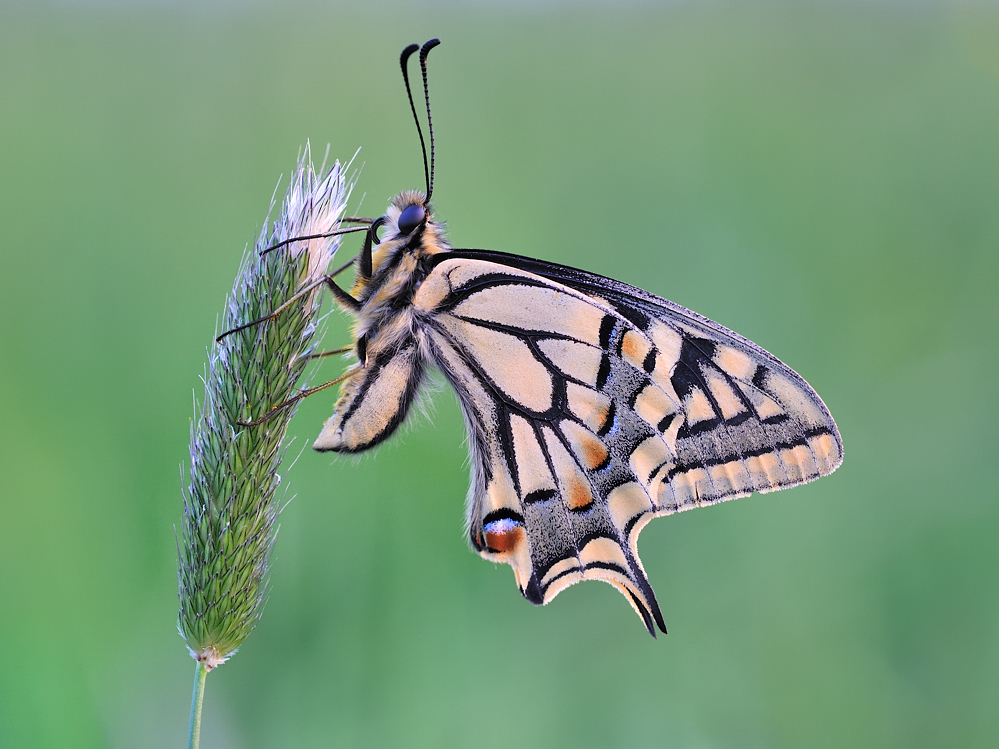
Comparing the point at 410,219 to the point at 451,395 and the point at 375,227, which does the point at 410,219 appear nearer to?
the point at 375,227

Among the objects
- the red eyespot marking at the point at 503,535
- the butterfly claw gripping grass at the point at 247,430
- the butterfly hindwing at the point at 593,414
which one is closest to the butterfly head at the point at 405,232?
the butterfly hindwing at the point at 593,414

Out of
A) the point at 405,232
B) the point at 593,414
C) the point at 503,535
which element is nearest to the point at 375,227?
the point at 405,232

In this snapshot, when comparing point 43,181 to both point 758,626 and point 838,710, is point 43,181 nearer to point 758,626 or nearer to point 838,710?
point 758,626

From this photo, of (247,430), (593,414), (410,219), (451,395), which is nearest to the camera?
(247,430)

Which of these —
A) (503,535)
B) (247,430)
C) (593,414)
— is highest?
(593,414)

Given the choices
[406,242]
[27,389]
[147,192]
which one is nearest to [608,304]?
[406,242]

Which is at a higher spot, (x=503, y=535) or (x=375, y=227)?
(x=375, y=227)
